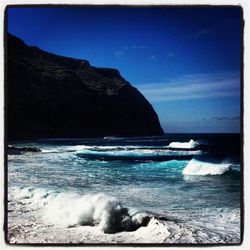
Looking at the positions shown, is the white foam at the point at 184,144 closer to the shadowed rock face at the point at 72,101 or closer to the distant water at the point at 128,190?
the distant water at the point at 128,190

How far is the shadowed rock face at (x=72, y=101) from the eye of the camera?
3.34 metres

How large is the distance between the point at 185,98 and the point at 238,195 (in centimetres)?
73

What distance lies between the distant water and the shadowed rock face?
93 mm

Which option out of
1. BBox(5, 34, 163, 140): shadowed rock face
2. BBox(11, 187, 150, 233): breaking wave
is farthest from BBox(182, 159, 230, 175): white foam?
BBox(11, 187, 150, 233): breaking wave

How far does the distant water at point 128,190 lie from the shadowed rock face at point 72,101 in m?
0.09

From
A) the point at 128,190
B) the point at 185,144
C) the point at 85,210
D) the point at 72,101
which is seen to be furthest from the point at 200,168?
the point at 72,101

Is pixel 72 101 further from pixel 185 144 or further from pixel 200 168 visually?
pixel 200 168

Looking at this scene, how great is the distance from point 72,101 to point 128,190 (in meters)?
0.70

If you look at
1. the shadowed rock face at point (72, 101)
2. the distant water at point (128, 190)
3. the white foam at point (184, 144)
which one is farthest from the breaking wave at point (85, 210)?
the white foam at point (184, 144)

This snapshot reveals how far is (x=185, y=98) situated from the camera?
3.43 meters

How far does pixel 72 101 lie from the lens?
3406 mm

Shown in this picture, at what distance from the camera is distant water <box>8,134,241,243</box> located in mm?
3203

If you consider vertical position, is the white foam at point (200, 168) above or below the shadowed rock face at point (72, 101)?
below

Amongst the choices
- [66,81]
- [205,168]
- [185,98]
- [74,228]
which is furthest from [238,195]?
[66,81]
